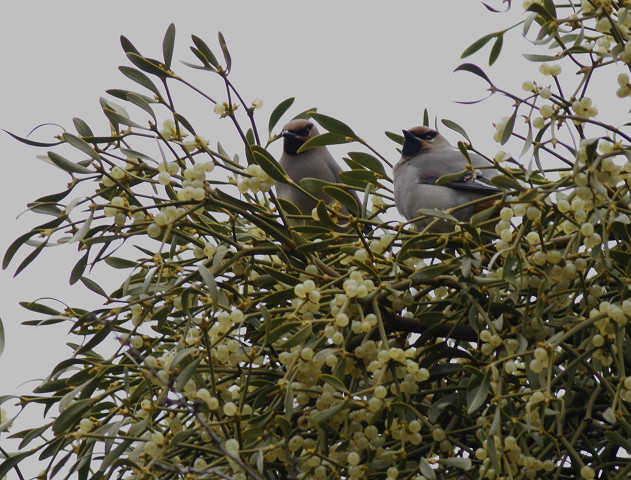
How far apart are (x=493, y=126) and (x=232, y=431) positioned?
586 millimetres

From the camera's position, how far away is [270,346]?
4.13 feet

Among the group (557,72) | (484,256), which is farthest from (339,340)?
(557,72)

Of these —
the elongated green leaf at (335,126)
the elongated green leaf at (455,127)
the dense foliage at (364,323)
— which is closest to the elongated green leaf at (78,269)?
the dense foliage at (364,323)

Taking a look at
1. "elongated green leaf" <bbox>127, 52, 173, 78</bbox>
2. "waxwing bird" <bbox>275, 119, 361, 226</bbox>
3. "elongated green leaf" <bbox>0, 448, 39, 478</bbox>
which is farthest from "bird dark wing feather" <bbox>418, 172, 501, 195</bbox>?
"elongated green leaf" <bbox>0, 448, 39, 478</bbox>

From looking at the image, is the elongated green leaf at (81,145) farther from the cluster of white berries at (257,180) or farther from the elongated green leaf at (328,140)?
the elongated green leaf at (328,140)

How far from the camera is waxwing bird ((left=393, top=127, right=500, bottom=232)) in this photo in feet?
6.49

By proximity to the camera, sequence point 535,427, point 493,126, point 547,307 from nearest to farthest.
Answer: point 535,427, point 547,307, point 493,126

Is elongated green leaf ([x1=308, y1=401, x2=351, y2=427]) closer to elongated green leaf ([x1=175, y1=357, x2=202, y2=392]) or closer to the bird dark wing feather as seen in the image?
elongated green leaf ([x1=175, y1=357, x2=202, y2=392])

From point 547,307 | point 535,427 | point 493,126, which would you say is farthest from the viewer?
point 493,126

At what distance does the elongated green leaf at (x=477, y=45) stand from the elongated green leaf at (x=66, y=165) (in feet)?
1.82

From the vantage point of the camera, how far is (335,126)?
1.39 m

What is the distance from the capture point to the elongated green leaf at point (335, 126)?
1366mm

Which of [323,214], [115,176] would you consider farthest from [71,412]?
[323,214]

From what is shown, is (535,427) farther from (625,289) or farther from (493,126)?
(493,126)
